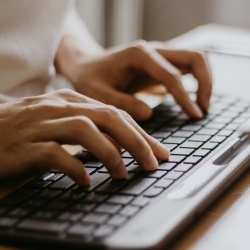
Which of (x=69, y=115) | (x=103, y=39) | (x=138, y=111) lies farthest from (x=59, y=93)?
(x=103, y=39)

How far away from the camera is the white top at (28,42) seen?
30.5 inches

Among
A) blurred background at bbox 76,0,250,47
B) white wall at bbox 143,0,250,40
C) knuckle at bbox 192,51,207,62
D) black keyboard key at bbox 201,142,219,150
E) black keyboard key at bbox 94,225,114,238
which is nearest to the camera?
black keyboard key at bbox 94,225,114,238

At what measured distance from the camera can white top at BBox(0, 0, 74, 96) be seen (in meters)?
0.77

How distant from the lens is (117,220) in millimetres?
433

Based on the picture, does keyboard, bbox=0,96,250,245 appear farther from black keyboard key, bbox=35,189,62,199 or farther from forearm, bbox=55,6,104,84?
forearm, bbox=55,6,104,84

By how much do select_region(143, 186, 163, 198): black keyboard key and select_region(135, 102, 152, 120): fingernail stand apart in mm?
278

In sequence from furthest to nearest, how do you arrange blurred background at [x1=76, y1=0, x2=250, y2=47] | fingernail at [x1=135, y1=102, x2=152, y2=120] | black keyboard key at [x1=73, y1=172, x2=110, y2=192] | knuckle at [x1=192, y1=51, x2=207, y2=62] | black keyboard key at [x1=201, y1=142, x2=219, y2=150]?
1. blurred background at [x1=76, y1=0, x2=250, y2=47]
2. knuckle at [x1=192, y1=51, x2=207, y2=62]
3. fingernail at [x1=135, y1=102, x2=152, y2=120]
4. black keyboard key at [x1=201, y1=142, x2=219, y2=150]
5. black keyboard key at [x1=73, y1=172, x2=110, y2=192]

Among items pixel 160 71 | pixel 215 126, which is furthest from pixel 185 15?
pixel 215 126

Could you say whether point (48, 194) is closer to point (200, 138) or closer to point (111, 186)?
point (111, 186)

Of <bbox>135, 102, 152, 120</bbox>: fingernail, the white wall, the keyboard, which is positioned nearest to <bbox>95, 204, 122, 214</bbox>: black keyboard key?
the keyboard

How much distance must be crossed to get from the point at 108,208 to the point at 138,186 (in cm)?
6

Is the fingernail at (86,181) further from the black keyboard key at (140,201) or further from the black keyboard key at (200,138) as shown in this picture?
the black keyboard key at (200,138)

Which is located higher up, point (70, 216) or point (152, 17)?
point (70, 216)

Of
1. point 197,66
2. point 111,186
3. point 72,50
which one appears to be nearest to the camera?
point 111,186
